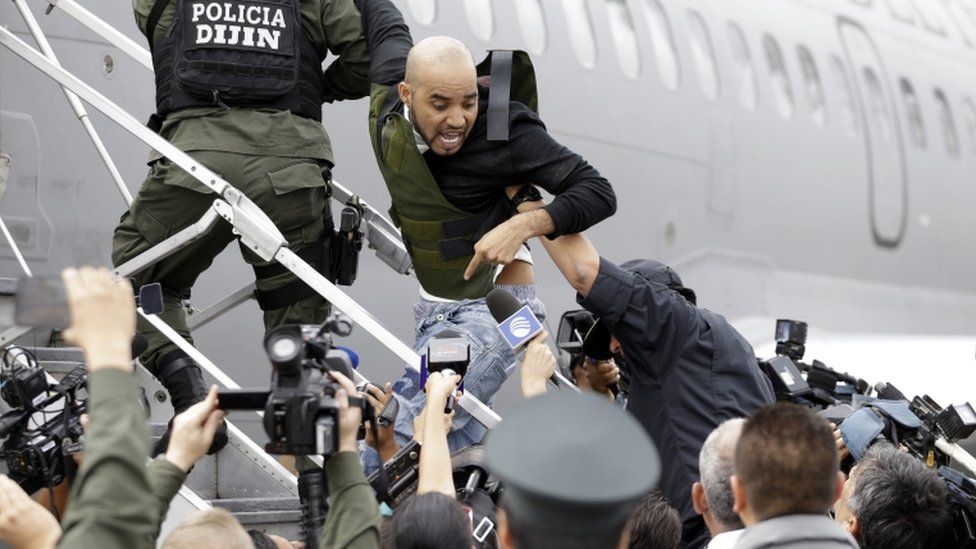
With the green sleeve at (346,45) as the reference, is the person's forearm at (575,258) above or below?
below

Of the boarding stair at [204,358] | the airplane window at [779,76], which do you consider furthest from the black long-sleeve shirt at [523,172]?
the airplane window at [779,76]

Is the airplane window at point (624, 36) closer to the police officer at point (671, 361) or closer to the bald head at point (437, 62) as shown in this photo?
the police officer at point (671, 361)

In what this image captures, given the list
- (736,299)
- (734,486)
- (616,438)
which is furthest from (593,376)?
(736,299)

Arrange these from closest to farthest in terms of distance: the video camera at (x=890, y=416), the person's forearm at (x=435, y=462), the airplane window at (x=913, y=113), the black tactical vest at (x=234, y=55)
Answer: the person's forearm at (x=435, y=462)
the video camera at (x=890, y=416)
the black tactical vest at (x=234, y=55)
the airplane window at (x=913, y=113)

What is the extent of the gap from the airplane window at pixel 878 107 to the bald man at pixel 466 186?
8.43 m

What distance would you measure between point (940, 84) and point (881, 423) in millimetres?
10138

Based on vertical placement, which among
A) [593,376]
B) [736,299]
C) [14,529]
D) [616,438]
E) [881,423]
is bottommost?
[736,299]

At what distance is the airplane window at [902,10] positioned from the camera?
46.0 ft

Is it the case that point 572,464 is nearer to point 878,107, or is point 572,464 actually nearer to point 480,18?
point 480,18

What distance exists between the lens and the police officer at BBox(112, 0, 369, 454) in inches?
203

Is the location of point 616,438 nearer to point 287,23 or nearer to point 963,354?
point 287,23

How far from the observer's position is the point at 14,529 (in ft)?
9.60

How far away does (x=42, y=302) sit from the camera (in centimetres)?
263

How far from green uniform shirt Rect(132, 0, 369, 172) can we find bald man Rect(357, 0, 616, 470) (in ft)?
0.91
